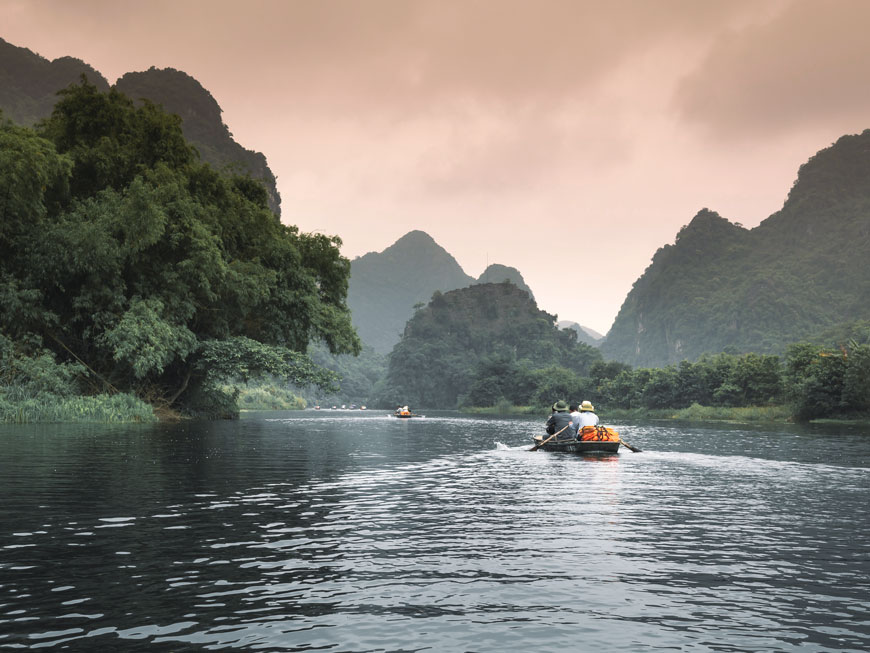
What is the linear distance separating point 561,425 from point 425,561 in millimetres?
19212

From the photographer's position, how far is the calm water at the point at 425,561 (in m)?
6.06

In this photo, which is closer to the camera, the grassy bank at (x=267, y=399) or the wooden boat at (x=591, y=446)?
the wooden boat at (x=591, y=446)

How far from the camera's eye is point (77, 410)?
36750 millimetres

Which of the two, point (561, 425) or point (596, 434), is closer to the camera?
point (596, 434)

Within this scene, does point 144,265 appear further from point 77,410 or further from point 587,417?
point 587,417

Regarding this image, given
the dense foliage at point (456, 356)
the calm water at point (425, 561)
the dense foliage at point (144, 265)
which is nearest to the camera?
the calm water at point (425, 561)

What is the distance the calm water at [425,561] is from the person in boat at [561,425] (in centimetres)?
841

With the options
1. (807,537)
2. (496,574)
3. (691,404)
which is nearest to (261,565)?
(496,574)

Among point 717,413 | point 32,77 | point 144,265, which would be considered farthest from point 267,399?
point 32,77

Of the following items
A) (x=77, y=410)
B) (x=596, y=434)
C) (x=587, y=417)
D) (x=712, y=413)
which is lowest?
(x=712, y=413)

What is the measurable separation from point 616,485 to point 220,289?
29.7 meters

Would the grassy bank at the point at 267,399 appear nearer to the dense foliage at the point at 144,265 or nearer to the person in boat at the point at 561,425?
the dense foliage at the point at 144,265

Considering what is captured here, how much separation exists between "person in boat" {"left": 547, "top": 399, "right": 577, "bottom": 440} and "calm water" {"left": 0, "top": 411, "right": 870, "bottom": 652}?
27.6ft

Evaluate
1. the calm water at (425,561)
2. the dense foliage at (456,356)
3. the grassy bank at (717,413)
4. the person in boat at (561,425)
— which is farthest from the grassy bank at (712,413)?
the dense foliage at (456,356)
